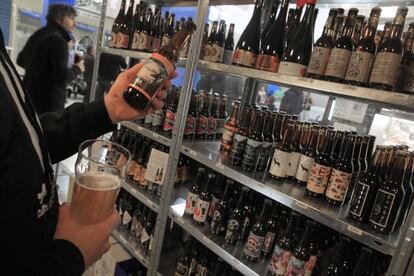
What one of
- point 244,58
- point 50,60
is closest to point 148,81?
point 244,58

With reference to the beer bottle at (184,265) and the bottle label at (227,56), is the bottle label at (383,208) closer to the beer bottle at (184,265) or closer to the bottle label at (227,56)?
the beer bottle at (184,265)

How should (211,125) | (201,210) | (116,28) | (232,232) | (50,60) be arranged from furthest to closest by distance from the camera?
(50,60) < (116,28) < (211,125) < (201,210) < (232,232)

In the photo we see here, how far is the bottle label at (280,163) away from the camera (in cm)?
145

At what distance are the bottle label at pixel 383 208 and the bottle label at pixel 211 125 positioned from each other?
1194 mm

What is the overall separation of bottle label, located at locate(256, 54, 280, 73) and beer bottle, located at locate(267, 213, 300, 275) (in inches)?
28.1

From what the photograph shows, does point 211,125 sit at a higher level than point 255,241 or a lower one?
higher

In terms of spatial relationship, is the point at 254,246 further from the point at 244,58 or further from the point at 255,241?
the point at 244,58

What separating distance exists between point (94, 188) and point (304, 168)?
96 centimetres

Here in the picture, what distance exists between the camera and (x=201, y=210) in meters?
1.76

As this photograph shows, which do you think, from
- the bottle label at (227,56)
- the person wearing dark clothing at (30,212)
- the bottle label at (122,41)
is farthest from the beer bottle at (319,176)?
the bottle label at (122,41)

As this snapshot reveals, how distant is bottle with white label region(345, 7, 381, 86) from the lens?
1.19 meters

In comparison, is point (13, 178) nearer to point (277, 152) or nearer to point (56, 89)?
point (277, 152)

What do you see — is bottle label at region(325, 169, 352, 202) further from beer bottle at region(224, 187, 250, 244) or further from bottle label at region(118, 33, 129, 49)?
bottle label at region(118, 33, 129, 49)

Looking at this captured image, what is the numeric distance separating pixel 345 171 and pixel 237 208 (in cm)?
63
